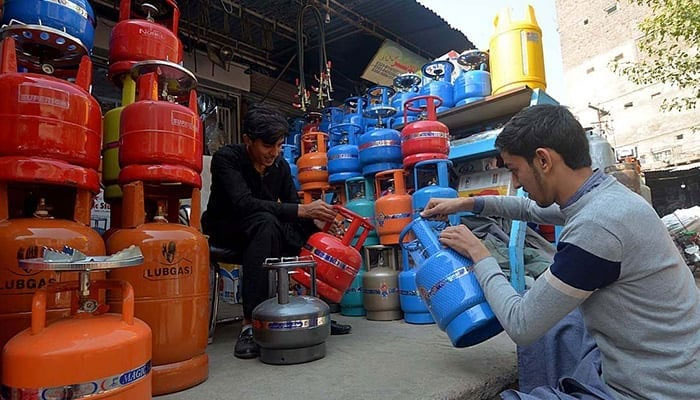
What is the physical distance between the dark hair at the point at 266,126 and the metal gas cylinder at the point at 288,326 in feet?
2.21

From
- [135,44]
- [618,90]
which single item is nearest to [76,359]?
[135,44]

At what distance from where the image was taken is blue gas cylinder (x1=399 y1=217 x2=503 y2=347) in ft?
4.17

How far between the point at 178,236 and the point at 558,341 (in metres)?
1.28

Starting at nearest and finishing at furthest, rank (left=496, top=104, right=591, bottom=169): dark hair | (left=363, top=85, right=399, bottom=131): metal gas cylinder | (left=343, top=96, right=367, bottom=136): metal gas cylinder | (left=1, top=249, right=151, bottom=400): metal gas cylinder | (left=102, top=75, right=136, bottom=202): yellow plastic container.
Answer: (left=1, top=249, right=151, bottom=400): metal gas cylinder → (left=496, top=104, right=591, bottom=169): dark hair → (left=102, top=75, right=136, bottom=202): yellow plastic container → (left=363, top=85, right=399, bottom=131): metal gas cylinder → (left=343, top=96, right=367, bottom=136): metal gas cylinder

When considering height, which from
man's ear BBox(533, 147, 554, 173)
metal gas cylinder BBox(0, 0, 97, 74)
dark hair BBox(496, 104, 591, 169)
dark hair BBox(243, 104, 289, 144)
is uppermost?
metal gas cylinder BBox(0, 0, 97, 74)

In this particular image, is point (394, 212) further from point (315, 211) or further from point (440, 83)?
point (440, 83)

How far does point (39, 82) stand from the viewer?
47.1 inches

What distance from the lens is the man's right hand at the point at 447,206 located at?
1616mm

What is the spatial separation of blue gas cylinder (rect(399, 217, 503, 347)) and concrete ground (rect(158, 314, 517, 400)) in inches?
5.6

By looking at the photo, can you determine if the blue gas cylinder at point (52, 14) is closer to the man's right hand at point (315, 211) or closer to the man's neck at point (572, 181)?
the man's right hand at point (315, 211)

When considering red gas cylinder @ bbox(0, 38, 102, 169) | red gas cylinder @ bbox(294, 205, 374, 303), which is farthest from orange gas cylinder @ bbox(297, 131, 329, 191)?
red gas cylinder @ bbox(0, 38, 102, 169)

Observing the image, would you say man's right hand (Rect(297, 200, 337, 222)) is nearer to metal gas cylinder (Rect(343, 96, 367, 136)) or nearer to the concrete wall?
metal gas cylinder (Rect(343, 96, 367, 136))

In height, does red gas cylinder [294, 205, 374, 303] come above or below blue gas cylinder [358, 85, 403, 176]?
below

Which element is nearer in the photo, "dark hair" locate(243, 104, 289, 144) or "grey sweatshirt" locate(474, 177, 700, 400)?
"grey sweatshirt" locate(474, 177, 700, 400)
